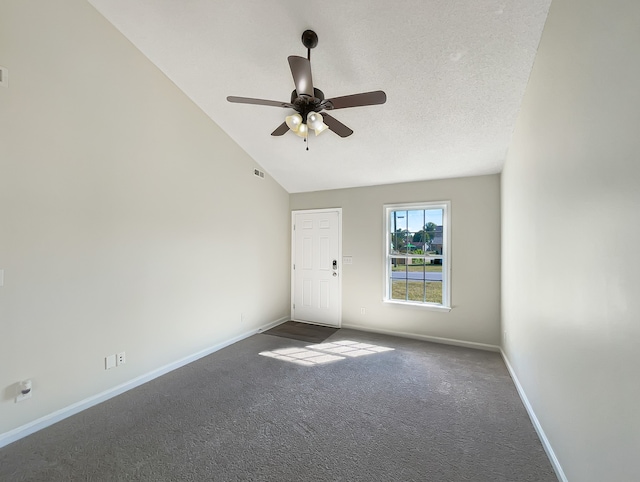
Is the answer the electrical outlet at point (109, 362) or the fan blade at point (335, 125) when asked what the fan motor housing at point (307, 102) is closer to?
the fan blade at point (335, 125)

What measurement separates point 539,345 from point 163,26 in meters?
4.19

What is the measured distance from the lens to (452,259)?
3.86 metres

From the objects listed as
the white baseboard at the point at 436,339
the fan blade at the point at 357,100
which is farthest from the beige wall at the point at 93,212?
the white baseboard at the point at 436,339

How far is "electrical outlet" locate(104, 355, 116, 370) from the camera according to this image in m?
2.46

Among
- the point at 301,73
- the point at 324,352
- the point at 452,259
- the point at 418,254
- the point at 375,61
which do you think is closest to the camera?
the point at 301,73

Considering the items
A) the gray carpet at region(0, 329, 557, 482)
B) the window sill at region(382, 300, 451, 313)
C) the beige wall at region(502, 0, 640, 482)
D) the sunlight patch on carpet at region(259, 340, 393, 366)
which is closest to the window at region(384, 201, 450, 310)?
the window sill at region(382, 300, 451, 313)

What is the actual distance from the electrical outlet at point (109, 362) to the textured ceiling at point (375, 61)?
3.00m

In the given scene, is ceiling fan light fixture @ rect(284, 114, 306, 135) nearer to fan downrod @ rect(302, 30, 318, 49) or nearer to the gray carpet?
fan downrod @ rect(302, 30, 318, 49)

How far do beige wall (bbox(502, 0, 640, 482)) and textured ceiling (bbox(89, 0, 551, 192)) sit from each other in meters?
0.39

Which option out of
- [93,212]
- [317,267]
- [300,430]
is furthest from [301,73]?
[317,267]

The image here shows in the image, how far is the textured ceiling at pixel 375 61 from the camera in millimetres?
1959

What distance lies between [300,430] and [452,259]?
3.04 metres

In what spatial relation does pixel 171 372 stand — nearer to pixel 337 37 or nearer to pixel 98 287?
pixel 98 287

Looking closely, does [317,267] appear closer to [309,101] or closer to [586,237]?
[309,101]
